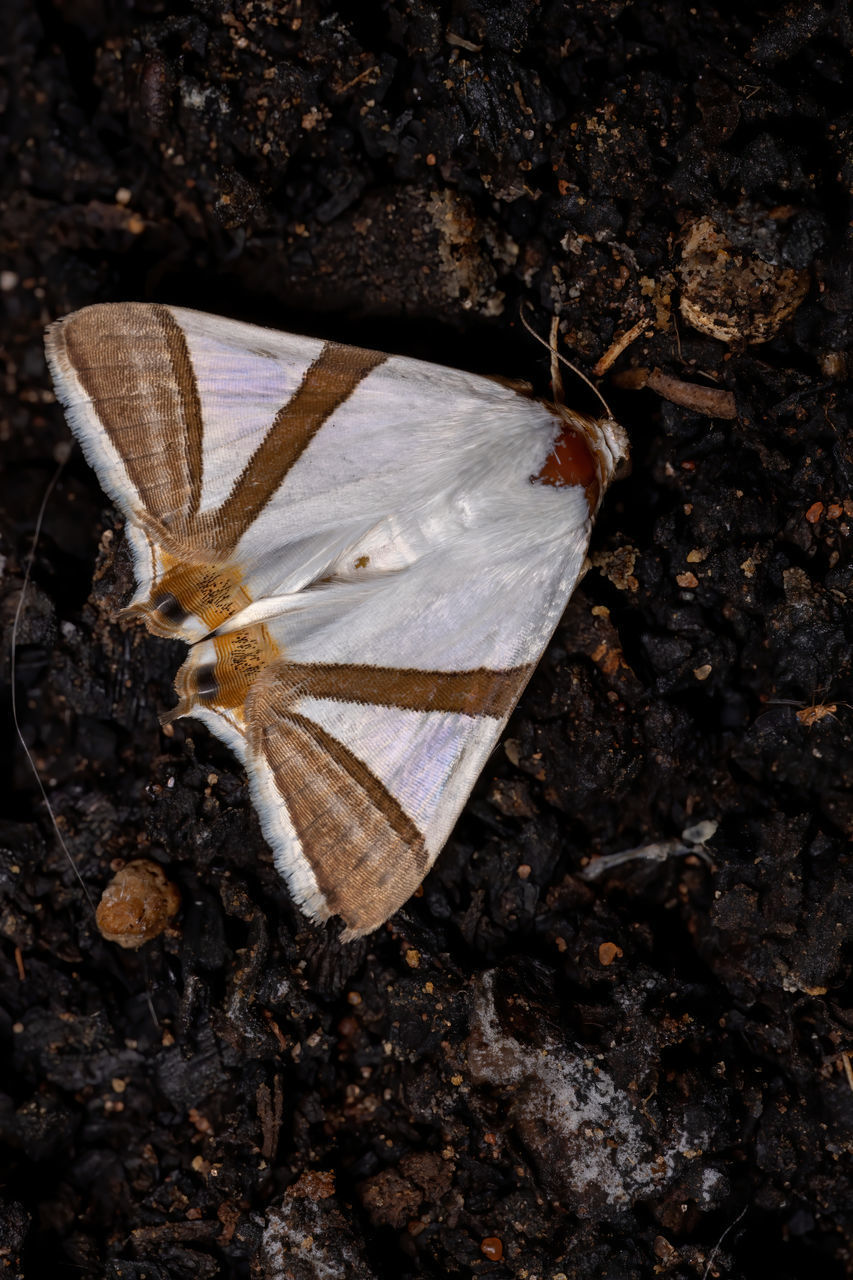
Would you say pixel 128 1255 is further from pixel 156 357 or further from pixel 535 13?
pixel 535 13

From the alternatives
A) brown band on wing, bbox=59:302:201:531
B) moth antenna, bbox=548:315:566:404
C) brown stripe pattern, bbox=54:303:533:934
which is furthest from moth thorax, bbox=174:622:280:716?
moth antenna, bbox=548:315:566:404

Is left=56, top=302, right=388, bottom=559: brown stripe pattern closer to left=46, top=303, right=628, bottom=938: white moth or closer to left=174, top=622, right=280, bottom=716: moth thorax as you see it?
left=46, top=303, right=628, bottom=938: white moth

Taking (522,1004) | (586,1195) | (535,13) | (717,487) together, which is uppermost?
(535,13)

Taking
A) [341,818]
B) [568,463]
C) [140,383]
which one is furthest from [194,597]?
[568,463]

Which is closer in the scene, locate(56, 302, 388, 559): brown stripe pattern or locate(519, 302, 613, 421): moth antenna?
locate(56, 302, 388, 559): brown stripe pattern

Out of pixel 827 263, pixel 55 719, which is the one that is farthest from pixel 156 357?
pixel 827 263

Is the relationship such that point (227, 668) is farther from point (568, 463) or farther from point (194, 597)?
point (568, 463)
